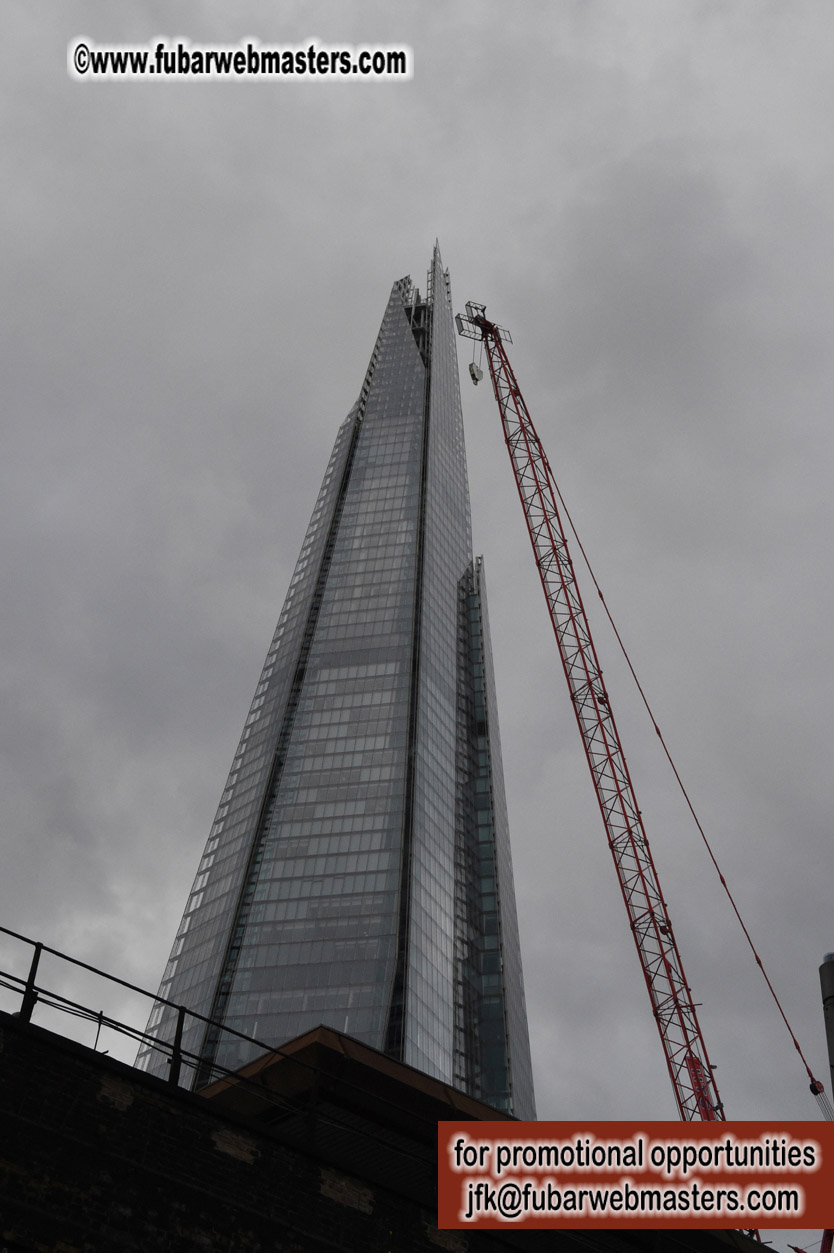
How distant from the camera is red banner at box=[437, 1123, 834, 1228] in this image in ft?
76.2

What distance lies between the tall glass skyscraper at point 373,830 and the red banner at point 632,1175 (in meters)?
77.0

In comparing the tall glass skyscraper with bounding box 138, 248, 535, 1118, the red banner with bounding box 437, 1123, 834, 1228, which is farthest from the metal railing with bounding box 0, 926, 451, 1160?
the tall glass skyscraper with bounding box 138, 248, 535, 1118

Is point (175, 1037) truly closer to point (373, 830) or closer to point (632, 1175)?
point (632, 1175)

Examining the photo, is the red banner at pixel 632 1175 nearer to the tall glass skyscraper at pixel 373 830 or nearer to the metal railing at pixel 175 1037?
the metal railing at pixel 175 1037

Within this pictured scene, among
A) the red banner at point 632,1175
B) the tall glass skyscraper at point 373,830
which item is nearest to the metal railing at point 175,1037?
the red banner at point 632,1175

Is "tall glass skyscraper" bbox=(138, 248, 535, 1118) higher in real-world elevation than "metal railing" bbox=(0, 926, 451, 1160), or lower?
higher

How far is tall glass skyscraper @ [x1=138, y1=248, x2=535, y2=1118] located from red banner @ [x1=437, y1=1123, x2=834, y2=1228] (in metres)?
77.0

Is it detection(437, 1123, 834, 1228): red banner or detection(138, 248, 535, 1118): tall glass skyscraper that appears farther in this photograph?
detection(138, 248, 535, 1118): tall glass skyscraper

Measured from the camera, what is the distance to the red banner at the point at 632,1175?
23219mm

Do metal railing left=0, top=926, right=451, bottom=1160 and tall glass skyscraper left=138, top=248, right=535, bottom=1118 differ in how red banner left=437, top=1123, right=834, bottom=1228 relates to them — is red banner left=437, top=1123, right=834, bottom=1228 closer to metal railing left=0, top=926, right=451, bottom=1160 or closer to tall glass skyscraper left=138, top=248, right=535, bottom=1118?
metal railing left=0, top=926, right=451, bottom=1160

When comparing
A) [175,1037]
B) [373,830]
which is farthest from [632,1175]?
[373,830]

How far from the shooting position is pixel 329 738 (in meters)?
143

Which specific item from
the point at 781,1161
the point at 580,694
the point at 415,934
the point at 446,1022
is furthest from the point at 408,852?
the point at 781,1161

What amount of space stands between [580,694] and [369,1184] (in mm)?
82278
